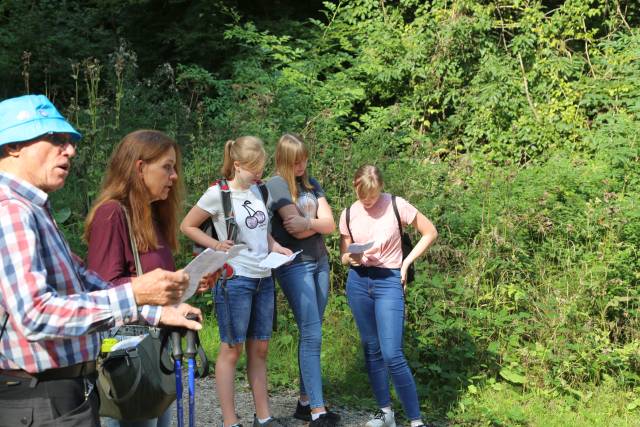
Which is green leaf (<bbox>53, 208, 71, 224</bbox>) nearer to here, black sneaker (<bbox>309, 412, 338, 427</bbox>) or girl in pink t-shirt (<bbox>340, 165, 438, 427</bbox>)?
girl in pink t-shirt (<bbox>340, 165, 438, 427</bbox>)

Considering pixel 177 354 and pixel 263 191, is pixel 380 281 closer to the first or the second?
pixel 263 191

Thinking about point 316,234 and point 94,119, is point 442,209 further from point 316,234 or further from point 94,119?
point 94,119

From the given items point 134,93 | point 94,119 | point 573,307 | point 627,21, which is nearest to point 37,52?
point 134,93

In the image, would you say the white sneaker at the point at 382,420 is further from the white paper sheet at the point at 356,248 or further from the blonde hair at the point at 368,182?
the blonde hair at the point at 368,182

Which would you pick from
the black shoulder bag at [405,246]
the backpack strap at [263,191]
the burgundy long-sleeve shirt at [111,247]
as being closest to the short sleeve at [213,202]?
the backpack strap at [263,191]

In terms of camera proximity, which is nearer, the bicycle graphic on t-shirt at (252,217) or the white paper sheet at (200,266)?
the white paper sheet at (200,266)

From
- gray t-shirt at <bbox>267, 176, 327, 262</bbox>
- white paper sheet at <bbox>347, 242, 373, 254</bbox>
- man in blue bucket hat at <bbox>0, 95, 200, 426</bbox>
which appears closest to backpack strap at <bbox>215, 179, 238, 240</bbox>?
gray t-shirt at <bbox>267, 176, 327, 262</bbox>

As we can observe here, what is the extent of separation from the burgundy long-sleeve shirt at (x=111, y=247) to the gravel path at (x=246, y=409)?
276 centimetres

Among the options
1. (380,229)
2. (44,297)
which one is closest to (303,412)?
(380,229)

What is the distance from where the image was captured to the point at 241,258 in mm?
5363

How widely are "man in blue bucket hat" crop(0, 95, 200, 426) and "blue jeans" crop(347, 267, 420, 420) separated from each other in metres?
3.21

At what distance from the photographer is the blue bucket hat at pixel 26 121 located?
8.52 feet

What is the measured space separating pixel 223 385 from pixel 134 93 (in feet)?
17.0

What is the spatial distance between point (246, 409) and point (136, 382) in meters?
3.33
